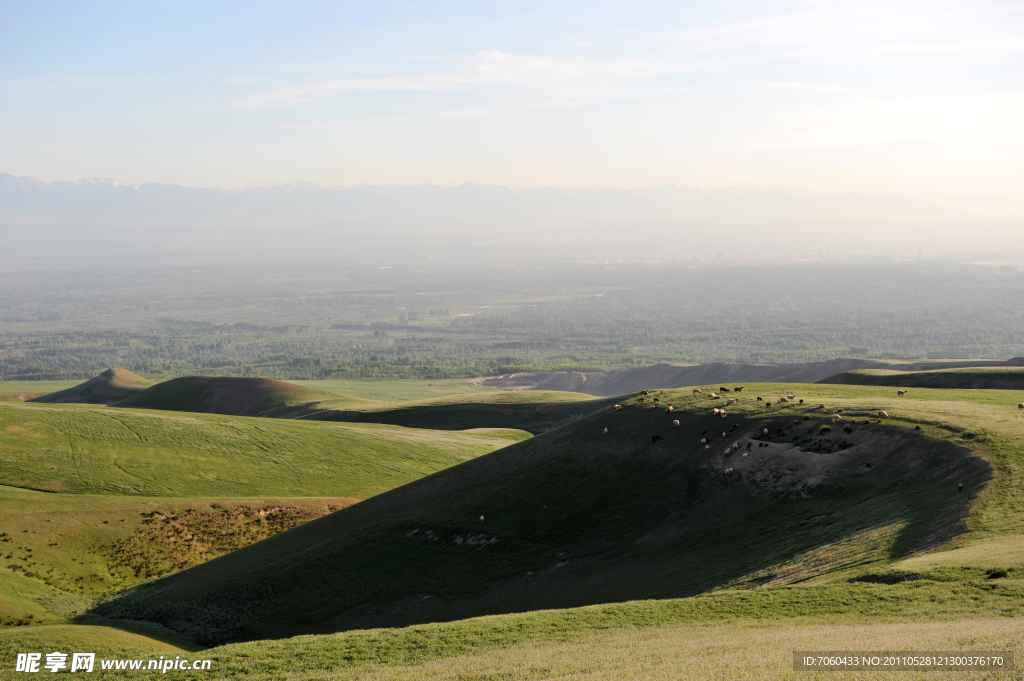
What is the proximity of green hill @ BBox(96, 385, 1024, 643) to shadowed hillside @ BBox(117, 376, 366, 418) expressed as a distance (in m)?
83.1

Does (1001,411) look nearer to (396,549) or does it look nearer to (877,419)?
(877,419)

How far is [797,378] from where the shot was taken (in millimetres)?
150875

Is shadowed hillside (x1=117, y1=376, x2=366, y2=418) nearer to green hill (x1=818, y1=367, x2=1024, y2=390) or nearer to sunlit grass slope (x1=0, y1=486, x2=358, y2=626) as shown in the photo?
sunlit grass slope (x1=0, y1=486, x2=358, y2=626)

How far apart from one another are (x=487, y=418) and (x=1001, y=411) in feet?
275

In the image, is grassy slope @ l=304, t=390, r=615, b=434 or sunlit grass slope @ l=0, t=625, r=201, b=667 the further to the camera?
grassy slope @ l=304, t=390, r=615, b=434

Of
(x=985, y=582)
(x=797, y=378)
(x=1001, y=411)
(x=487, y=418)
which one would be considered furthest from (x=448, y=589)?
(x=797, y=378)

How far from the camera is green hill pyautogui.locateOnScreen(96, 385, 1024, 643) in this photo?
1219 inches

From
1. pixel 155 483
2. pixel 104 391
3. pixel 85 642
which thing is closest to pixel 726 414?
pixel 85 642

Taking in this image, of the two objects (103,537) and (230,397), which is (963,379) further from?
(230,397)

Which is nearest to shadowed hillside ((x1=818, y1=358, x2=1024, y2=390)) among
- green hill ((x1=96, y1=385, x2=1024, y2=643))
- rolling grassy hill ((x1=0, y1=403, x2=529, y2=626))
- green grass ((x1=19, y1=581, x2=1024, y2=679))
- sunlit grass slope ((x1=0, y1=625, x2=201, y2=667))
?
green hill ((x1=96, y1=385, x2=1024, y2=643))

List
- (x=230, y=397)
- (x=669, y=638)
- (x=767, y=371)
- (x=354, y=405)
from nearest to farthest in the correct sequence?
(x=669, y=638), (x=354, y=405), (x=230, y=397), (x=767, y=371)

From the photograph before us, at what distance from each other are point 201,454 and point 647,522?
57.6 metres

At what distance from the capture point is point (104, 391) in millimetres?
155875

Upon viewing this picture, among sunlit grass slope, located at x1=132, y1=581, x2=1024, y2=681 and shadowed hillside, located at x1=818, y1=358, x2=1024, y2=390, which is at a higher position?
shadowed hillside, located at x1=818, y1=358, x2=1024, y2=390
